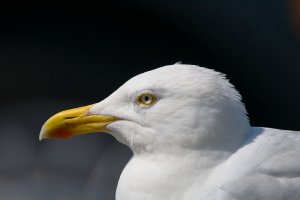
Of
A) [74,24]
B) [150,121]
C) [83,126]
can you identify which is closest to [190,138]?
[150,121]

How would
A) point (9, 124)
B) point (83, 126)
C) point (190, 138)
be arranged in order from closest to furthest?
point (190, 138) < point (83, 126) < point (9, 124)

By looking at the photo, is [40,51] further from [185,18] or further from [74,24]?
[185,18]

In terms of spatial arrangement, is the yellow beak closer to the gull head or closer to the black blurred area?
the gull head

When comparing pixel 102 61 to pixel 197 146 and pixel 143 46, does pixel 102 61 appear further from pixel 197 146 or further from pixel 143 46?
pixel 197 146

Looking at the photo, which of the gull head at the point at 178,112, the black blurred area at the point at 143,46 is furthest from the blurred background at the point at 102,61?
the gull head at the point at 178,112

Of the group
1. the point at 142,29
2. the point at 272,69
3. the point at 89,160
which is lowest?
the point at 89,160

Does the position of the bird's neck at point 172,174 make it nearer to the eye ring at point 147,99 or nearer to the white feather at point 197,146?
the white feather at point 197,146

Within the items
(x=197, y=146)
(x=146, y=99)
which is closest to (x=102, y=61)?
(x=146, y=99)
